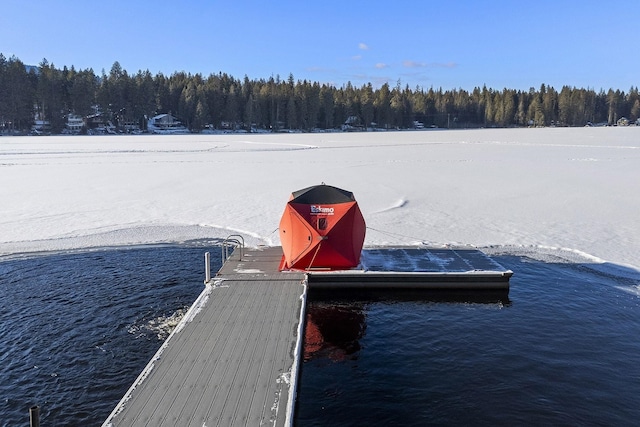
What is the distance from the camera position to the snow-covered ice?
53.0ft

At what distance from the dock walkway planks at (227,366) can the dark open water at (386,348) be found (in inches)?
33.0

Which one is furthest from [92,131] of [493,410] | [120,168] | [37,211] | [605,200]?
[493,410]

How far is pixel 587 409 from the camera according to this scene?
7.20m

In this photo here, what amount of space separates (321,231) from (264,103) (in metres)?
109

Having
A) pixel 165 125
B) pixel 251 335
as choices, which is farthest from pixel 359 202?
pixel 165 125

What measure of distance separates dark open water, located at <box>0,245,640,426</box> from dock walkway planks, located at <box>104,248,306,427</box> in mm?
838

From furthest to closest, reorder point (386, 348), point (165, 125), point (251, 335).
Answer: point (165, 125)
point (386, 348)
point (251, 335)

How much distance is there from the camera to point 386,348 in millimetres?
9320

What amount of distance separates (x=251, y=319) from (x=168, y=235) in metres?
8.62

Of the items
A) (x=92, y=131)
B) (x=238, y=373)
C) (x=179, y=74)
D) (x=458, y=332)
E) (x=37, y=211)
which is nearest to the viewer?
(x=238, y=373)

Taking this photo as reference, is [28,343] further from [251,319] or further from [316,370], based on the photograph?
[316,370]

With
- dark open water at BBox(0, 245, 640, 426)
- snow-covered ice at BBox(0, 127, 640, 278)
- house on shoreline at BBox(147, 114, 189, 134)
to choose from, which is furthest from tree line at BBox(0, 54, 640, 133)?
dark open water at BBox(0, 245, 640, 426)

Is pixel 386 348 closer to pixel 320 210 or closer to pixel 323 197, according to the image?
pixel 320 210

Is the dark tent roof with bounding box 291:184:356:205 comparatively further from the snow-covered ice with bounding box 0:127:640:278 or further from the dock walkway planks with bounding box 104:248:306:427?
the snow-covered ice with bounding box 0:127:640:278
